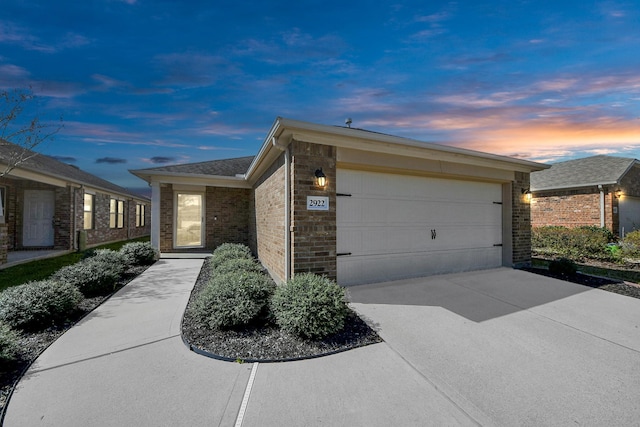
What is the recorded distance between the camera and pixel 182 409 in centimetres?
206

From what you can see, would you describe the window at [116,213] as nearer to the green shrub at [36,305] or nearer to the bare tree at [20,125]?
the bare tree at [20,125]

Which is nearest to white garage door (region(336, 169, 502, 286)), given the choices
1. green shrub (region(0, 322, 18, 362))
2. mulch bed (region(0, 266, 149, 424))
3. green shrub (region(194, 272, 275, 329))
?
green shrub (region(194, 272, 275, 329))

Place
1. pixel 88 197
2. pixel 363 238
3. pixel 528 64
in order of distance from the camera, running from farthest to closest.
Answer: pixel 88 197
pixel 528 64
pixel 363 238

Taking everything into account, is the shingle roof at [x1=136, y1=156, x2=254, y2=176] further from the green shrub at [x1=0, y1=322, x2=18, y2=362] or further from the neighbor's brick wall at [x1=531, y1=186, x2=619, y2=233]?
the neighbor's brick wall at [x1=531, y1=186, x2=619, y2=233]

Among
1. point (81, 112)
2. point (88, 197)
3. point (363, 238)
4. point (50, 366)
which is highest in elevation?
point (81, 112)

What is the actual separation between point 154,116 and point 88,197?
6453 mm

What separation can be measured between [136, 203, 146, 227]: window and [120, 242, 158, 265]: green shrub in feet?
39.5

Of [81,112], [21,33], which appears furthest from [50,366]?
[81,112]

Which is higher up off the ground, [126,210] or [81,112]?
[81,112]

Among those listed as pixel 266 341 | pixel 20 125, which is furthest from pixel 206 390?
pixel 20 125

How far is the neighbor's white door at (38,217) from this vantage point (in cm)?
1074

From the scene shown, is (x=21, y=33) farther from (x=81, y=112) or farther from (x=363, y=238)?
(x=363, y=238)

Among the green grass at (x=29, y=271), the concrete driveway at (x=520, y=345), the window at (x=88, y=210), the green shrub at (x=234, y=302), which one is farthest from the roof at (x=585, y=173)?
the window at (x=88, y=210)

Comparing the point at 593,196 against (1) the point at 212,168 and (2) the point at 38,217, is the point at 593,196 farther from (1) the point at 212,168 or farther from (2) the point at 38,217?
(2) the point at 38,217
